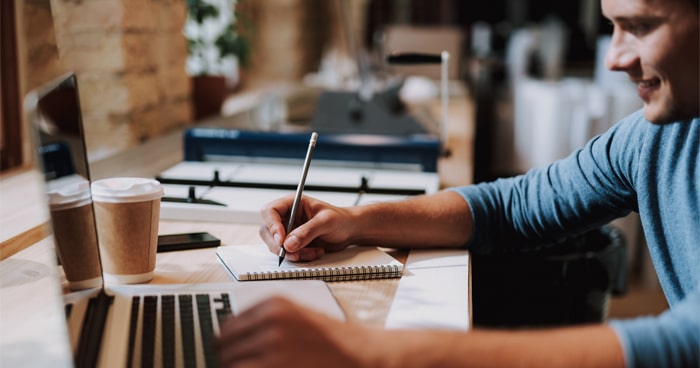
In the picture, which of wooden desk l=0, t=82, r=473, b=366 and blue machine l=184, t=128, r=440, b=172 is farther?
blue machine l=184, t=128, r=440, b=172

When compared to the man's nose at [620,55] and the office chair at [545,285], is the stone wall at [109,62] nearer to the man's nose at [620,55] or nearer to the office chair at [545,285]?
the office chair at [545,285]

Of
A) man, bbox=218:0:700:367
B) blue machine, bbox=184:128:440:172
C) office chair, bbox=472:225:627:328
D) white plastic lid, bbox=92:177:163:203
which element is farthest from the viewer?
blue machine, bbox=184:128:440:172

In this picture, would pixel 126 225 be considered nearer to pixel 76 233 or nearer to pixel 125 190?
pixel 125 190

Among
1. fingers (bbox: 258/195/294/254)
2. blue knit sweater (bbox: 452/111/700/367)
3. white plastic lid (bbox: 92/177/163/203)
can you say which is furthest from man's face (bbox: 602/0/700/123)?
white plastic lid (bbox: 92/177/163/203)

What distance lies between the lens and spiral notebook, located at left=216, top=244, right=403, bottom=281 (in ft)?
3.79

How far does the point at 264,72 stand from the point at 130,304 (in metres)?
3.83

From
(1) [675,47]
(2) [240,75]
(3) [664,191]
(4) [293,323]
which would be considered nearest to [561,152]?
(2) [240,75]

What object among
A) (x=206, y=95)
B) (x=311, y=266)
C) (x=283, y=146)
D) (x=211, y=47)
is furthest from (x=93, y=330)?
(x=211, y=47)

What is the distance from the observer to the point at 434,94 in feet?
12.7

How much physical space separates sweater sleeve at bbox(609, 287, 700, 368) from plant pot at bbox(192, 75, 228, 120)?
2385 millimetres

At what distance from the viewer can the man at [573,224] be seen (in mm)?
759

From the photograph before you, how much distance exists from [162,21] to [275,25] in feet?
7.46

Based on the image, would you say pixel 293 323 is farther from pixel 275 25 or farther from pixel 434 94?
pixel 275 25

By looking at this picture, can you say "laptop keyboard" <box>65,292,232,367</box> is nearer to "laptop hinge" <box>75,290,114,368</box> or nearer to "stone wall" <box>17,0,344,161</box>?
"laptop hinge" <box>75,290,114,368</box>
